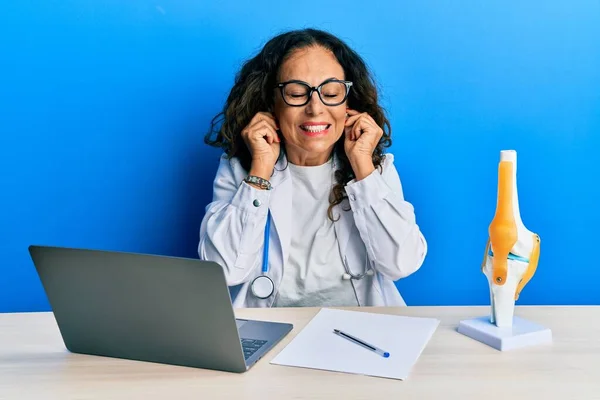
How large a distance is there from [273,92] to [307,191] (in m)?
0.34

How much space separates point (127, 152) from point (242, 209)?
25.0 inches

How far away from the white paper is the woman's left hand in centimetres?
60

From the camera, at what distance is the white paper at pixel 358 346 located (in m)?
1.12

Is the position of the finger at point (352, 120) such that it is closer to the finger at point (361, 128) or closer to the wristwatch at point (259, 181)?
the finger at point (361, 128)

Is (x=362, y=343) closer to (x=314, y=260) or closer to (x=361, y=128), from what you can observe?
(x=314, y=260)

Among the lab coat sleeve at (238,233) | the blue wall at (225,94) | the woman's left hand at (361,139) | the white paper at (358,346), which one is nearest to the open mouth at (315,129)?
the woman's left hand at (361,139)

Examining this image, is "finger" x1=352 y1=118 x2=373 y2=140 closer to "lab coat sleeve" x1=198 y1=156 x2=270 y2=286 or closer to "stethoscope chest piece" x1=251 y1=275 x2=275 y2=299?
"lab coat sleeve" x1=198 y1=156 x2=270 y2=286

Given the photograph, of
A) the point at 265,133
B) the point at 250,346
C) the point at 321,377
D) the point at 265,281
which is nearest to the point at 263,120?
the point at 265,133

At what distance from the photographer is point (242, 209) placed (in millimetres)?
1834

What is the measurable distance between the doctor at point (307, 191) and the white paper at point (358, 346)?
1.49ft

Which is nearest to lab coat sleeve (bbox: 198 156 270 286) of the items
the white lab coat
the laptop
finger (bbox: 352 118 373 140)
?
the white lab coat

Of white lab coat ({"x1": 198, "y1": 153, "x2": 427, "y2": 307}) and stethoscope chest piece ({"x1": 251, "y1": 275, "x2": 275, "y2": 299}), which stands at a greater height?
white lab coat ({"x1": 198, "y1": 153, "x2": 427, "y2": 307})

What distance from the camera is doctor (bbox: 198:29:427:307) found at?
5.99 feet

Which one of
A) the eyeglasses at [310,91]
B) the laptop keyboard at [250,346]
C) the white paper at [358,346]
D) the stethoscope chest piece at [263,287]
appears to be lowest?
the stethoscope chest piece at [263,287]
